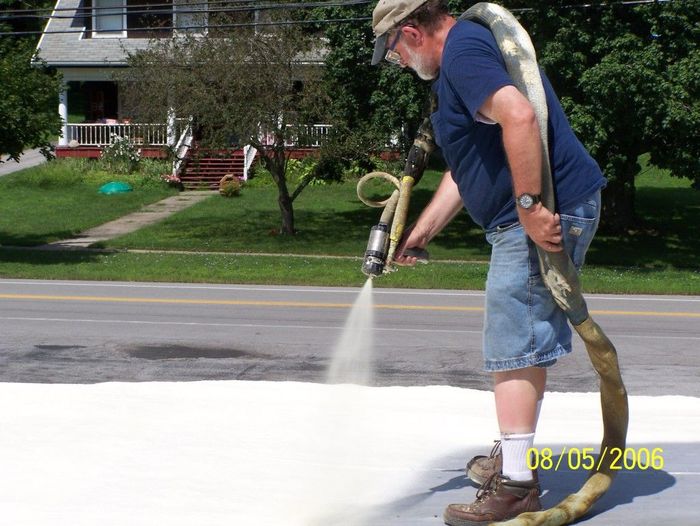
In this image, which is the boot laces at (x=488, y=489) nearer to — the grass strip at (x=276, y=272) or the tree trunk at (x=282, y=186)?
the grass strip at (x=276, y=272)

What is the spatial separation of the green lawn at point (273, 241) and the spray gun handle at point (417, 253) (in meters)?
13.4

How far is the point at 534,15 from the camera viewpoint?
73.0 feet

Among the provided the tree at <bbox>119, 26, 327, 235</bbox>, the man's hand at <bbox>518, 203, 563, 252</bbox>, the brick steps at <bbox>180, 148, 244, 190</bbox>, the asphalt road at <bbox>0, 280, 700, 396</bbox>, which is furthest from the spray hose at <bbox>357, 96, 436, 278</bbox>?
the brick steps at <bbox>180, 148, 244, 190</bbox>

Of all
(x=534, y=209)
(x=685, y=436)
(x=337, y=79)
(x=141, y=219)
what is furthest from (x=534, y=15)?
(x=534, y=209)

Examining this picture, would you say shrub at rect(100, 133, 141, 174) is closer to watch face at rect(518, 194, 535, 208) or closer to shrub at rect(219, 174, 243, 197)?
shrub at rect(219, 174, 243, 197)

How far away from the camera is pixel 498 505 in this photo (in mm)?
4137

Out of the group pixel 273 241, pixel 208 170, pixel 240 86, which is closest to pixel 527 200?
pixel 240 86

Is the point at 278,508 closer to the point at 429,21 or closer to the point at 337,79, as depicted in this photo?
the point at 429,21

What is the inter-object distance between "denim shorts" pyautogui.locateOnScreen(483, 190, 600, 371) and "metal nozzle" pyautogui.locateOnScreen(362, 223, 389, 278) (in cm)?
43

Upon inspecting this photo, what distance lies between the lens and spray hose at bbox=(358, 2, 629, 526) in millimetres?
3957

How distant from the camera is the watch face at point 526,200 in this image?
12.5 ft

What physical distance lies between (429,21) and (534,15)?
18982 millimetres

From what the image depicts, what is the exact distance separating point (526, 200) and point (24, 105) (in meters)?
18.5

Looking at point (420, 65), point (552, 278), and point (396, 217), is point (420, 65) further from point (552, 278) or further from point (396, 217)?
point (552, 278)
